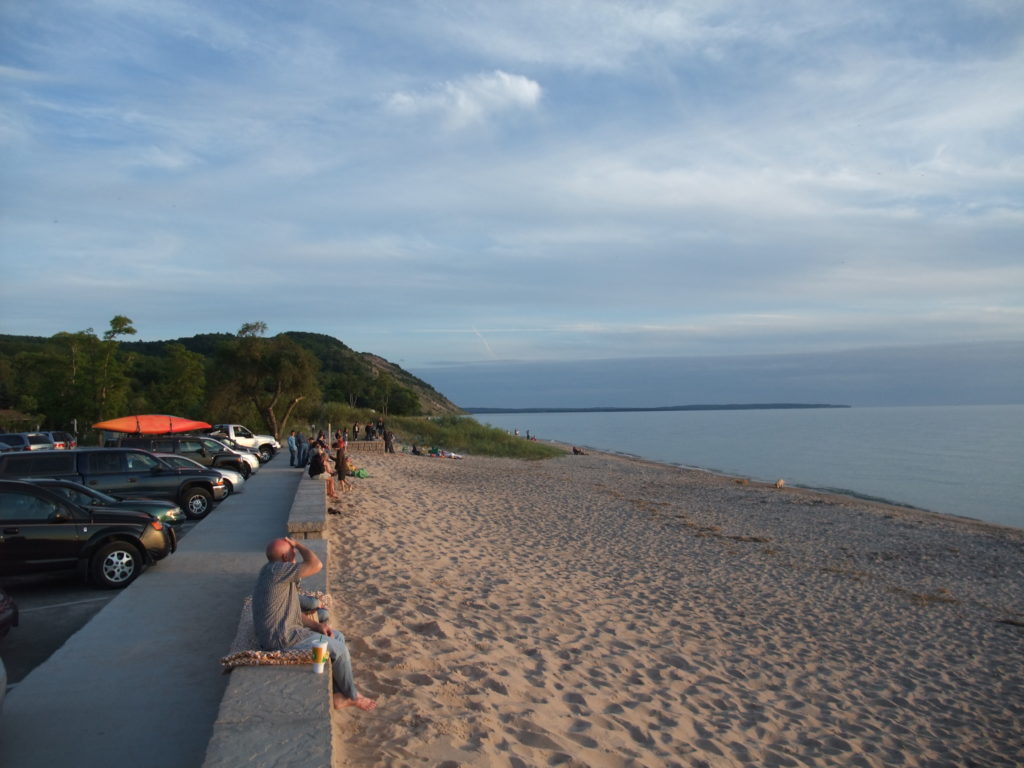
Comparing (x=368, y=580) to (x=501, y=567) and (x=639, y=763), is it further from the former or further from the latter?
(x=639, y=763)

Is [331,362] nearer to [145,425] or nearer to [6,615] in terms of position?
[145,425]

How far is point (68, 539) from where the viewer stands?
9.36 m

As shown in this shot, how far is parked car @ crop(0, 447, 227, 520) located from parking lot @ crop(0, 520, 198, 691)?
545 centimetres

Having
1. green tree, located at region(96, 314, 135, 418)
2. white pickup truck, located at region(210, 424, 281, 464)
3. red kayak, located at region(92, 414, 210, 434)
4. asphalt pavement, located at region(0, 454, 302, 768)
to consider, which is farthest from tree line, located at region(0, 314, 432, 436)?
asphalt pavement, located at region(0, 454, 302, 768)

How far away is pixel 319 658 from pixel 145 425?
76.7 feet

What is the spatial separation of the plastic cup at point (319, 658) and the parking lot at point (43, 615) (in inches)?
95.9

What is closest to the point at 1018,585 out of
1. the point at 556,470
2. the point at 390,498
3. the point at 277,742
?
the point at 390,498

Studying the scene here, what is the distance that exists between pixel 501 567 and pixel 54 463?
8962mm

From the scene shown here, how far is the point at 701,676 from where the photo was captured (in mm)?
7973

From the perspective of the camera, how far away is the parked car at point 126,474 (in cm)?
1473

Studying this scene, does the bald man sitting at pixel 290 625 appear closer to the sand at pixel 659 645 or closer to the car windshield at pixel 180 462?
the sand at pixel 659 645

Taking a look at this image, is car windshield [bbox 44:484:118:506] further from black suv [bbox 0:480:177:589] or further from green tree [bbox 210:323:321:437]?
green tree [bbox 210:323:321:437]

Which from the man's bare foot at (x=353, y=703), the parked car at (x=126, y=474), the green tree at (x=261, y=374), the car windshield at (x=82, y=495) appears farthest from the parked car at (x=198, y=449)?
the green tree at (x=261, y=374)

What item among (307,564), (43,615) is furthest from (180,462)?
(307,564)
